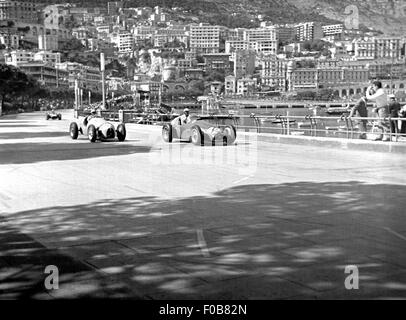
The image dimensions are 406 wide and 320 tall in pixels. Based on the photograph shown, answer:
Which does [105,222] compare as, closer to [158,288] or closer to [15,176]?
[158,288]

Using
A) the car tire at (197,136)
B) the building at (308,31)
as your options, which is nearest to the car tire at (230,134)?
the car tire at (197,136)

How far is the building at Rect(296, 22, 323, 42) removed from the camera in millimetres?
128363

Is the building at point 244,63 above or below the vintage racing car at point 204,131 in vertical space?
above

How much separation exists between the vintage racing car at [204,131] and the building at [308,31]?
344ft

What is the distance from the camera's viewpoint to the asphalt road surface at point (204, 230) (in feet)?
15.0

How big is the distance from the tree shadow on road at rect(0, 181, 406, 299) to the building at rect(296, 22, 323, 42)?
11649cm

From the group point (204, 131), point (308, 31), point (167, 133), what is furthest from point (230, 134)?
point (308, 31)

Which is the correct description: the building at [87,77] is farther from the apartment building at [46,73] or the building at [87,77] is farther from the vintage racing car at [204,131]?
the vintage racing car at [204,131]

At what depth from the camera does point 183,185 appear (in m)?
10.0

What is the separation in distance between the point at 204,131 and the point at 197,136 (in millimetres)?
281

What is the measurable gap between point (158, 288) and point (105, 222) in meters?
2.65

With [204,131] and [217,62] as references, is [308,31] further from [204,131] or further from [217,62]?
[204,131]

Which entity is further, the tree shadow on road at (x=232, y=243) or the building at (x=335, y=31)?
the building at (x=335, y=31)

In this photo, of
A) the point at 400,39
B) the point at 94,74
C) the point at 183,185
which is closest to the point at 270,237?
the point at 183,185
